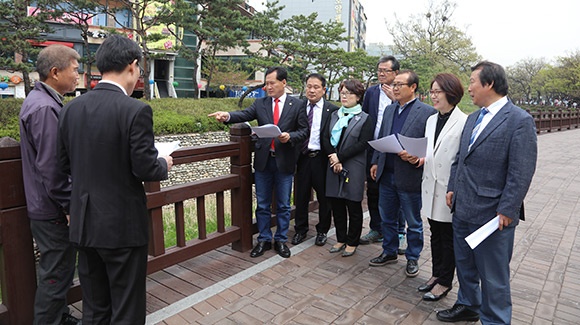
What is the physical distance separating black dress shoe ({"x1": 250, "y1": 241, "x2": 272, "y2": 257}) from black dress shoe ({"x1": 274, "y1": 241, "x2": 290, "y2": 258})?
0.24 ft

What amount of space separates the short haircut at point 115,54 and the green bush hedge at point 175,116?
38.0 ft

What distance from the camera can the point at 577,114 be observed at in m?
24.1

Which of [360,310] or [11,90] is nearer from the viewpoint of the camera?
[360,310]

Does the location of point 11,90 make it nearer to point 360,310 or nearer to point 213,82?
point 213,82

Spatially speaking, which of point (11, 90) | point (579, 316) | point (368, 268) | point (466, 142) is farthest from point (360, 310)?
point (11, 90)

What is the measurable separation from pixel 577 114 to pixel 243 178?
87.6 feet

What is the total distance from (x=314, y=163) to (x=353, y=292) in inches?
54.5

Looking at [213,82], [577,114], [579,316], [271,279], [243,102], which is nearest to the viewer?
[579,316]

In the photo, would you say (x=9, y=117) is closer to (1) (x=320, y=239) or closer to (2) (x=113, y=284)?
(1) (x=320, y=239)

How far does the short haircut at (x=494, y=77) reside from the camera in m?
2.49

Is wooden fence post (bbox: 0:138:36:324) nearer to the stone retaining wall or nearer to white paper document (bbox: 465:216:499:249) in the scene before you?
→ white paper document (bbox: 465:216:499:249)

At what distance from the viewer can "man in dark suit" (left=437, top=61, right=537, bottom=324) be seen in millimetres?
2381

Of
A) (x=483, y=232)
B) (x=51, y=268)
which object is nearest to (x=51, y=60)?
(x=51, y=268)

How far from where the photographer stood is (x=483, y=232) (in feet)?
8.09
